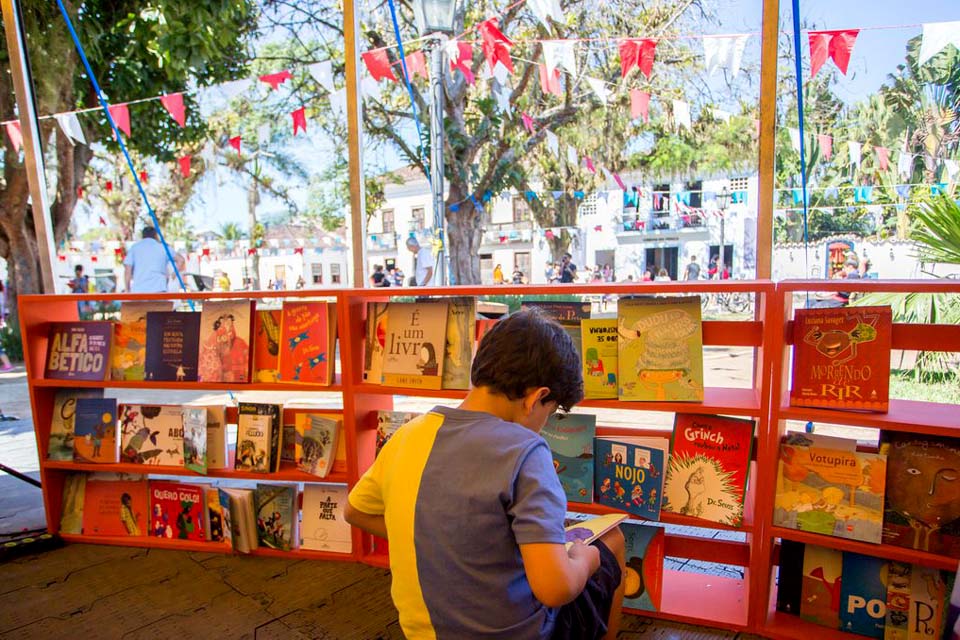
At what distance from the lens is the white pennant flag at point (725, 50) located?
3432 millimetres

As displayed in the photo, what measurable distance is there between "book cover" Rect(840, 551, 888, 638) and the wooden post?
82.7 inches

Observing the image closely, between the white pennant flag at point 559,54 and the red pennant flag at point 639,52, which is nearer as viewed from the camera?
the red pennant flag at point 639,52

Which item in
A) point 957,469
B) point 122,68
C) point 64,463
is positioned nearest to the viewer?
point 957,469

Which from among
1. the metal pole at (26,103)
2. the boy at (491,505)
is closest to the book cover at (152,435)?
the metal pole at (26,103)

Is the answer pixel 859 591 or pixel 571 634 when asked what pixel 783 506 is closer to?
pixel 859 591

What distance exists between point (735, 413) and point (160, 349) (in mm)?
2411

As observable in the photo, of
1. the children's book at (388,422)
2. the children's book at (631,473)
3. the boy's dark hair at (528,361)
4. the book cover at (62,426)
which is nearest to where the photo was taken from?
the boy's dark hair at (528,361)

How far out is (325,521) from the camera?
2.60 meters

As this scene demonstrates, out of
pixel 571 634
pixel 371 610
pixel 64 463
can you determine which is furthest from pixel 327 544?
pixel 571 634

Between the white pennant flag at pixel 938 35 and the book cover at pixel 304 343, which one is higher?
the white pennant flag at pixel 938 35

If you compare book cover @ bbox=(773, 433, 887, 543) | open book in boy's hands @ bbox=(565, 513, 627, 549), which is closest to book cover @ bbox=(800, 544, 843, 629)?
book cover @ bbox=(773, 433, 887, 543)

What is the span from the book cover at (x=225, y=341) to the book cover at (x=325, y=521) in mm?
599

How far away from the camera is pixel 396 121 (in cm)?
927

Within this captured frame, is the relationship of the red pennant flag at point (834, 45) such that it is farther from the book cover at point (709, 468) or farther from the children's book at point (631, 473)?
the children's book at point (631, 473)
